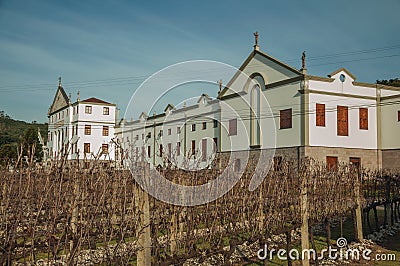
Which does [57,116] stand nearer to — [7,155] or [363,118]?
[363,118]

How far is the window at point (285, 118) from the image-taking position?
78.2 ft

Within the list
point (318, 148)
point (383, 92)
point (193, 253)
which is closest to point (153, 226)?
point (193, 253)

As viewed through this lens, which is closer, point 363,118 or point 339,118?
point 339,118

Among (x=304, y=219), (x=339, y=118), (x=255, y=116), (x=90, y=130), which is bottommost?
(x=304, y=219)

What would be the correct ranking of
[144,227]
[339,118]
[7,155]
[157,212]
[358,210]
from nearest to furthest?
[144,227] → [157,212] → [358,210] → [7,155] → [339,118]

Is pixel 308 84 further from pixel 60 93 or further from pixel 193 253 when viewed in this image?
pixel 60 93

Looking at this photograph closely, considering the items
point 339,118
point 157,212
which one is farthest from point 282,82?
point 157,212

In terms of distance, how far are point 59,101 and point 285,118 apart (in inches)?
1414

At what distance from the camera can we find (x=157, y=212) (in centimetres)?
624

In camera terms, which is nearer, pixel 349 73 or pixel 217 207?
pixel 217 207

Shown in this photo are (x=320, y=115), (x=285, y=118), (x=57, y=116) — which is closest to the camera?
(x=320, y=115)

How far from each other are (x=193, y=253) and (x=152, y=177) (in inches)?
48.8

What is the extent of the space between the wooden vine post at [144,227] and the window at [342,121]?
20389mm

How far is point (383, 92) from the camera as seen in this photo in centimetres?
2509
